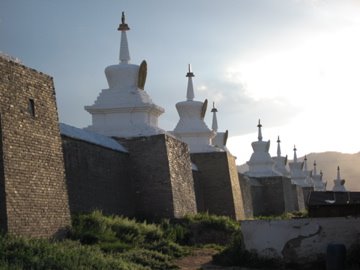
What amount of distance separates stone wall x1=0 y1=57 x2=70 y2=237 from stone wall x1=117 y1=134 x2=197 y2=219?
658cm

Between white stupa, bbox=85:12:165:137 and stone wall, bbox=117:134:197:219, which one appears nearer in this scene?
stone wall, bbox=117:134:197:219

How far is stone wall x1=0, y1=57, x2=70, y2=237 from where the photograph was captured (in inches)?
518

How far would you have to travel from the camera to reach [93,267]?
11906mm

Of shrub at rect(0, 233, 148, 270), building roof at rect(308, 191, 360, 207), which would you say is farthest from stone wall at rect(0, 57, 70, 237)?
building roof at rect(308, 191, 360, 207)

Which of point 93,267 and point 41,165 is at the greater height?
point 41,165

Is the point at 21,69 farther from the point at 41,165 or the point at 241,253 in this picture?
the point at 241,253

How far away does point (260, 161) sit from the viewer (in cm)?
4212

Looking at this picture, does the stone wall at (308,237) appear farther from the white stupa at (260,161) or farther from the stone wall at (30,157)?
the white stupa at (260,161)

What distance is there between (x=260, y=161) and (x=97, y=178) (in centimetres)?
2416

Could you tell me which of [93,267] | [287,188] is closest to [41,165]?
[93,267]

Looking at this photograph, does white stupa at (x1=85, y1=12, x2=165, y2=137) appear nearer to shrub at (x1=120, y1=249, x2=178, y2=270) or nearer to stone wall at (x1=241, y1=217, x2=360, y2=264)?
shrub at (x1=120, y1=249, x2=178, y2=270)

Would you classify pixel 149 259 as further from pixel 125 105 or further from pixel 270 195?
pixel 270 195

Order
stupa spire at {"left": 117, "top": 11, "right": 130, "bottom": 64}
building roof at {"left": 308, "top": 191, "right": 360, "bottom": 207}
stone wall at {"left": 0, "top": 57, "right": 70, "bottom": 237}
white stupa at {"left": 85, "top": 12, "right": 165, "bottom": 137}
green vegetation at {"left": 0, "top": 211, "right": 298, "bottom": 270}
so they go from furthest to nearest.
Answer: stupa spire at {"left": 117, "top": 11, "right": 130, "bottom": 64} < white stupa at {"left": 85, "top": 12, "right": 165, "bottom": 137} < building roof at {"left": 308, "top": 191, "right": 360, "bottom": 207} < stone wall at {"left": 0, "top": 57, "right": 70, "bottom": 237} < green vegetation at {"left": 0, "top": 211, "right": 298, "bottom": 270}

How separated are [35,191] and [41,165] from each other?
651 mm
